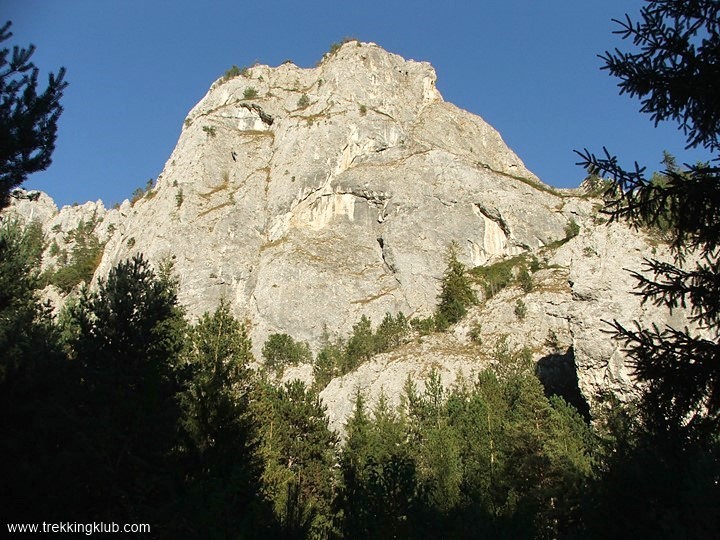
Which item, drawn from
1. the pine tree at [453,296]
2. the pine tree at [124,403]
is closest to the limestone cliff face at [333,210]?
the pine tree at [453,296]

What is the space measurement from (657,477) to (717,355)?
9.55 m

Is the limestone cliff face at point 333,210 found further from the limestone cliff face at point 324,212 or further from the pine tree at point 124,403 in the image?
the pine tree at point 124,403

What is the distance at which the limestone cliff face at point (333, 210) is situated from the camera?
68188 millimetres

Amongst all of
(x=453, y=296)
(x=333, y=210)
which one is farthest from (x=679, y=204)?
(x=333, y=210)

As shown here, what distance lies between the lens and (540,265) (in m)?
65.0

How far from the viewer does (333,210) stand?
77000mm

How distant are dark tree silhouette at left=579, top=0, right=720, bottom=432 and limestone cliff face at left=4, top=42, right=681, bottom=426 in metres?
40.4

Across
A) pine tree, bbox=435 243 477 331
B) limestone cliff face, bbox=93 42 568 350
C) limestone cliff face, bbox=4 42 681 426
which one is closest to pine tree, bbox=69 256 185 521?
limestone cliff face, bbox=4 42 681 426

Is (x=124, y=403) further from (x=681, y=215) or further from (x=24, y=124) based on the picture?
(x=681, y=215)

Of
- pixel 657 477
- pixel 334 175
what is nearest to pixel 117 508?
pixel 657 477

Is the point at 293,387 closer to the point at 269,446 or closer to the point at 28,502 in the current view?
the point at 269,446

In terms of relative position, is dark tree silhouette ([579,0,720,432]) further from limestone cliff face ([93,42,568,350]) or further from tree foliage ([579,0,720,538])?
limestone cliff face ([93,42,568,350])

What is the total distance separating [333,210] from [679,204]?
70319 mm

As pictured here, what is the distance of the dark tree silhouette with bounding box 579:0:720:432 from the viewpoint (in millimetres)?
7016
